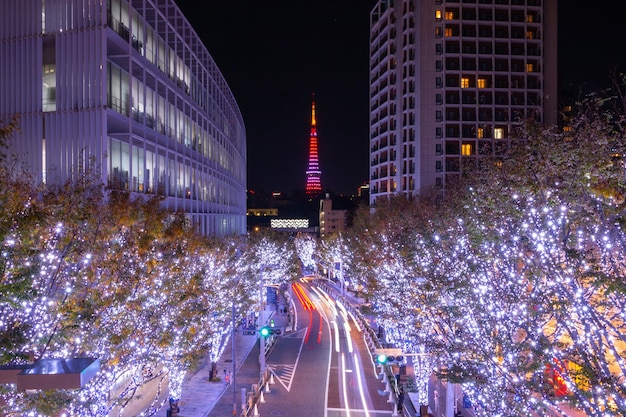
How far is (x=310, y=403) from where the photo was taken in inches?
878

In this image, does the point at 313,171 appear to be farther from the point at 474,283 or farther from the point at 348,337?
the point at 474,283

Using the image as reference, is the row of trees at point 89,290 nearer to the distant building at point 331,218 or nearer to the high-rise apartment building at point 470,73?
the high-rise apartment building at point 470,73

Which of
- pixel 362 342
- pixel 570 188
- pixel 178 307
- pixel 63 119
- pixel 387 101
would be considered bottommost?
pixel 362 342

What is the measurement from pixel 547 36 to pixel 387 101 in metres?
20.4

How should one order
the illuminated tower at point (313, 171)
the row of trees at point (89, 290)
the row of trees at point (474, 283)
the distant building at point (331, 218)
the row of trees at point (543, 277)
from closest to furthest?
the row of trees at point (543, 277), the row of trees at point (474, 283), the row of trees at point (89, 290), the distant building at point (331, 218), the illuminated tower at point (313, 171)

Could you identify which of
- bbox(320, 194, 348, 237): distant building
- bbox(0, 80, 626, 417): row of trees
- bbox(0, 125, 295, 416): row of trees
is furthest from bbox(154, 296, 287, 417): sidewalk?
bbox(320, 194, 348, 237): distant building

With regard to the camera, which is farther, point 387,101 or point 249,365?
point 387,101

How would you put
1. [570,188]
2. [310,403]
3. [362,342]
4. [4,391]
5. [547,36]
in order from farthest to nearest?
[547,36] < [362,342] < [310,403] < [570,188] < [4,391]

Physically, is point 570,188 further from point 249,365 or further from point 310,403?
point 249,365

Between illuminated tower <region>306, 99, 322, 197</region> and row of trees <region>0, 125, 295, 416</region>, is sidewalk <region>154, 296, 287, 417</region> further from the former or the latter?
illuminated tower <region>306, 99, 322, 197</region>

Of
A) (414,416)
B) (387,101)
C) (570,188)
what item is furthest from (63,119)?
(387,101)

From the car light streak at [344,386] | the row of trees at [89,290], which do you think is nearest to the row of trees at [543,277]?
the car light streak at [344,386]

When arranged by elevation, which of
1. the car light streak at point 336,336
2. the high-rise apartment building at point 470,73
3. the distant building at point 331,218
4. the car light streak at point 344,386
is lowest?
the car light streak at point 336,336

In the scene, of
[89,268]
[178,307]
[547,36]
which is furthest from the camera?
[547,36]
